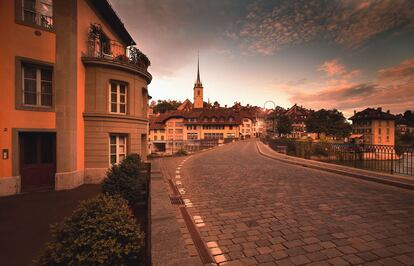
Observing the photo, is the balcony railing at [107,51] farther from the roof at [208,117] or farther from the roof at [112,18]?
the roof at [208,117]

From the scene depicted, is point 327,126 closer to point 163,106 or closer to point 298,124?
point 298,124

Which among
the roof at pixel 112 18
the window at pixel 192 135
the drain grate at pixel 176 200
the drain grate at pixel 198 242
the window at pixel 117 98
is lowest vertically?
the drain grate at pixel 176 200

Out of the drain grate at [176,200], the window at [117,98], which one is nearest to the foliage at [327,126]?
the window at [117,98]

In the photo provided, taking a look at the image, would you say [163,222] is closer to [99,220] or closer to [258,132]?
[99,220]

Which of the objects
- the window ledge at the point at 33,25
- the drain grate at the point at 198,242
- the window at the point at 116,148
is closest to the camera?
the drain grate at the point at 198,242

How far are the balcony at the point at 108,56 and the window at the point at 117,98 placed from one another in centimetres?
119

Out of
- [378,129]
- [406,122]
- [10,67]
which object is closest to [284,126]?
[378,129]

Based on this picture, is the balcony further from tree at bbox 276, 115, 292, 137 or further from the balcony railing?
tree at bbox 276, 115, 292, 137

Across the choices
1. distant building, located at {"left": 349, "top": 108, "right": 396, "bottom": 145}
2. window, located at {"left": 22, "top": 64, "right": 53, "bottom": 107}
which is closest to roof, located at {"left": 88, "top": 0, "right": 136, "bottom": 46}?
window, located at {"left": 22, "top": 64, "right": 53, "bottom": 107}

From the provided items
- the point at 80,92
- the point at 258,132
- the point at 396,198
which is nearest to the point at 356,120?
the point at 258,132

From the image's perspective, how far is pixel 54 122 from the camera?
401 inches

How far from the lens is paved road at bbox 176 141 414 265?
3.83m

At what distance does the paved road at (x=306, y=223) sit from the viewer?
383 cm

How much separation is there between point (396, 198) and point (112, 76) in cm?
1457
